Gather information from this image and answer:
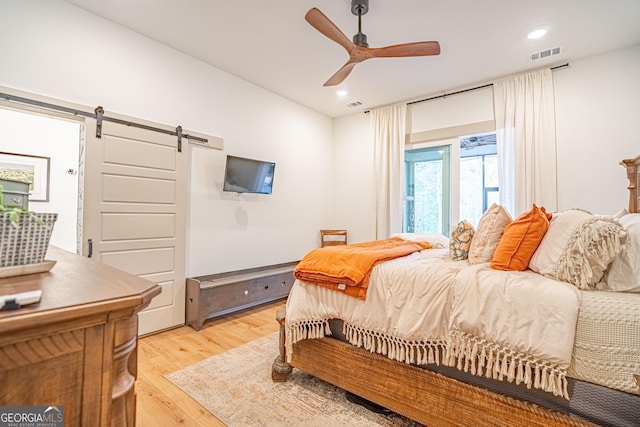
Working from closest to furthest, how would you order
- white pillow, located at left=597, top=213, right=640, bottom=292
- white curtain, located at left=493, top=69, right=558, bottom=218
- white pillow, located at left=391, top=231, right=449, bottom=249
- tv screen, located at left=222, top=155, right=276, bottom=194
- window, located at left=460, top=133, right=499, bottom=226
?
1. white pillow, located at left=597, top=213, right=640, bottom=292
2. white pillow, located at left=391, top=231, right=449, bottom=249
3. white curtain, located at left=493, top=69, right=558, bottom=218
4. tv screen, located at left=222, top=155, right=276, bottom=194
5. window, located at left=460, top=133, right=499, bottom=226

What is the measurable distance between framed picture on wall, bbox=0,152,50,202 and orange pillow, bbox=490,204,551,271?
4591mm

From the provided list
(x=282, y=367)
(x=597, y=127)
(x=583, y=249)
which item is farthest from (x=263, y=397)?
(x=597, y=127)

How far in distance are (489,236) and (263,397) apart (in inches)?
69.5

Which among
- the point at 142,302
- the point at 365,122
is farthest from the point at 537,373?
the point at 365,122

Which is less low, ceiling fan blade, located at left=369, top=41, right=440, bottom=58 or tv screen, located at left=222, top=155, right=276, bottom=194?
ceiling fan blade, located at left=369, top=41, right=440, bottom=58

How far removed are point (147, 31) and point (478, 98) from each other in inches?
152

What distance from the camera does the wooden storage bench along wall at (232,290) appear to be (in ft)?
10.3

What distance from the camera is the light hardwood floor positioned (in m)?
1.79

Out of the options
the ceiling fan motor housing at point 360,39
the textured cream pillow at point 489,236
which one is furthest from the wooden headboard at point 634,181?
the ceiling fan motor housing at point 360,39

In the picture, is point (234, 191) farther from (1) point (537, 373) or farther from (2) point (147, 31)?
(1) point (537, 373)

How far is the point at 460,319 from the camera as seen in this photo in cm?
147

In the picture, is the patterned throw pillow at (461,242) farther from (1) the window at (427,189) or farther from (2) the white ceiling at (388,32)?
(1) the window at (427,189)

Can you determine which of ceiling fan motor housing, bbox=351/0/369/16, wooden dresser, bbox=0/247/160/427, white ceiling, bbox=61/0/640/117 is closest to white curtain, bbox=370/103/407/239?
white ceiling, bbox=61/0/640/117

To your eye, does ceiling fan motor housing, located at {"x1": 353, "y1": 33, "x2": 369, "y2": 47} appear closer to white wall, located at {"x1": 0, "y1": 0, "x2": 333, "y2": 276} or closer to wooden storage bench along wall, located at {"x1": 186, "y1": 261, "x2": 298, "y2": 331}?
white wall, located at {"x1": 0, "y1": 0, "x2": 333, "y2": 276}
